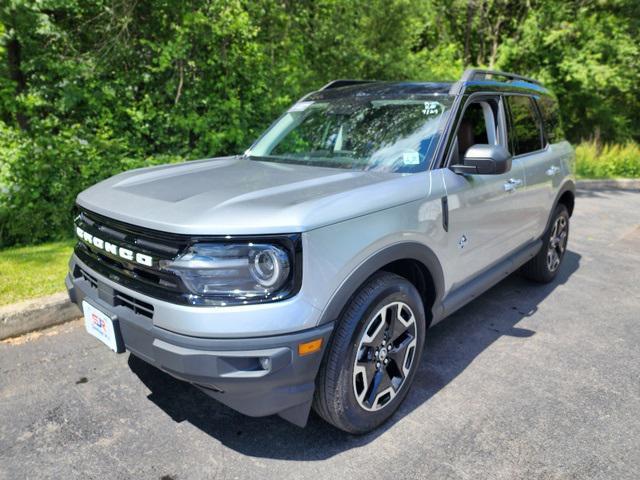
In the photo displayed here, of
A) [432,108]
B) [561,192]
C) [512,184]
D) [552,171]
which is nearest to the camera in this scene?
[432,108]

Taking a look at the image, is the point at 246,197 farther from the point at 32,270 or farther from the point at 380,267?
the point at 32,270

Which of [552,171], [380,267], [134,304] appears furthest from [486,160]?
[134,304]

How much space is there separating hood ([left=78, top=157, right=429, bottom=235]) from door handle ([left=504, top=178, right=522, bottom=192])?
3.41 feet

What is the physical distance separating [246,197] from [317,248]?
478 millimetres

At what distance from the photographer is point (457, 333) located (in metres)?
3.79

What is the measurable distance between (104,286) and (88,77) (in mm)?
4608

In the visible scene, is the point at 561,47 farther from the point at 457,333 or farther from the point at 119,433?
the point at 119,433

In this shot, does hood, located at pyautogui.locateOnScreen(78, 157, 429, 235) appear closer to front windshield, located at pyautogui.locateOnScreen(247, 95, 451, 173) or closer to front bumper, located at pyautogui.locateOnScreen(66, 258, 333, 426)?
front windshield, located at pyautogui.locateOnScreen(247, 95, 451, 173)

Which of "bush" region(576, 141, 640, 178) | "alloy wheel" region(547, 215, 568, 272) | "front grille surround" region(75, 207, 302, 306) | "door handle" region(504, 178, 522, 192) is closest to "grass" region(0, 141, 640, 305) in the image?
"front grille surround" region(75, 207, 302, 306)

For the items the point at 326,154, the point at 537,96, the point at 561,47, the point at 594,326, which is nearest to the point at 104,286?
the point at 326,154

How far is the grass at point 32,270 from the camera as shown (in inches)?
154

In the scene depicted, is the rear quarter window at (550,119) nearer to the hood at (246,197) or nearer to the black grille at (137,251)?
the hood at (246,197)

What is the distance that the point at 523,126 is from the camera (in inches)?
159

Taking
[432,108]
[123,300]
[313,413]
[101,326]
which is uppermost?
[432,108]
